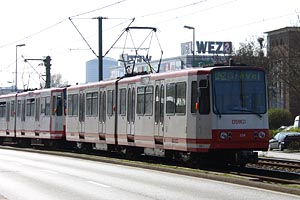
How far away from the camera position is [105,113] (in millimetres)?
32781

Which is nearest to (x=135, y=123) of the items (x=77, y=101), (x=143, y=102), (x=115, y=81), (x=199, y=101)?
(x=143, y=102)

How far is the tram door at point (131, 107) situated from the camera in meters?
29.6

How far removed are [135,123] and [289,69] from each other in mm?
35807

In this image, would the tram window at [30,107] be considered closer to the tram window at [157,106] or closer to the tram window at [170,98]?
the tram window at [157,106]

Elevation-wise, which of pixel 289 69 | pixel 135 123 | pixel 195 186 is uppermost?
pixel 289 69

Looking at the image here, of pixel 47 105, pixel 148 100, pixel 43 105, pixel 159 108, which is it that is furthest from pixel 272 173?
pixel 43 105

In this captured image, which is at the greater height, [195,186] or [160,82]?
[160,82]

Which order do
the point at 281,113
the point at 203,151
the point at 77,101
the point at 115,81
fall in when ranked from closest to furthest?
the point at 203,151, the point at 115,81, the point at 77,101, the point at 281,113

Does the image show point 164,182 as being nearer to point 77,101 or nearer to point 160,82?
point 160,82

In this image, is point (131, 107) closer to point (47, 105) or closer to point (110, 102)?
point (110, 102)

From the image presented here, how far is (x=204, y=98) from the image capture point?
2411 cm

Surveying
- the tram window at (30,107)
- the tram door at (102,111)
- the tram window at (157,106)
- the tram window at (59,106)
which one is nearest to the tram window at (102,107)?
the tram door at (102,111)

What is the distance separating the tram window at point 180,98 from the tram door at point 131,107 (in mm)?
→ 4282

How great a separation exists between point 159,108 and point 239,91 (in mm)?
3636
